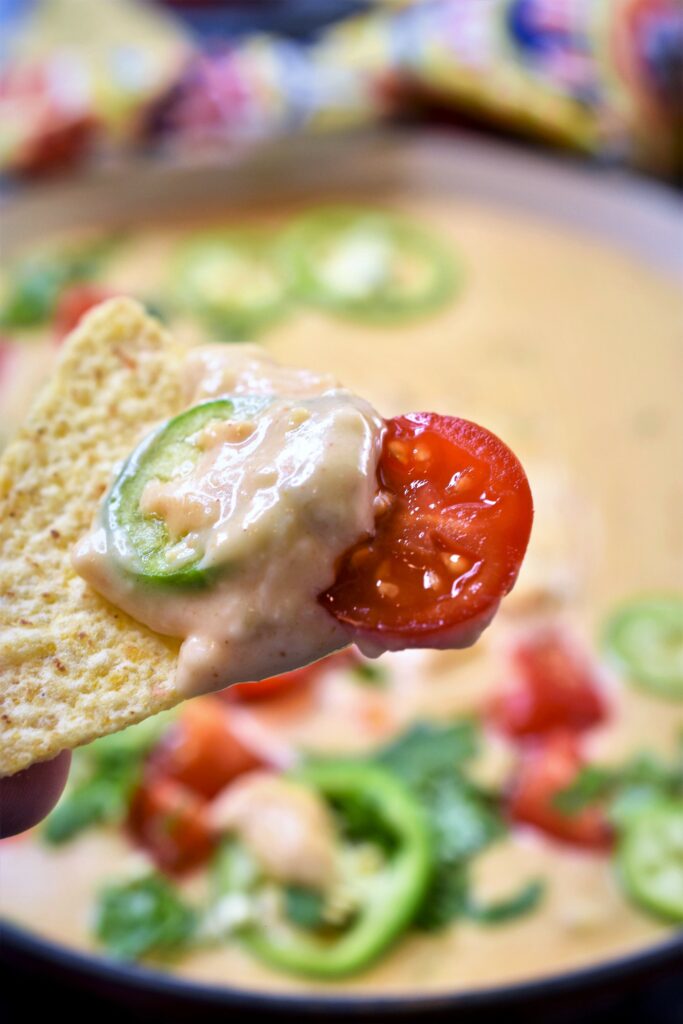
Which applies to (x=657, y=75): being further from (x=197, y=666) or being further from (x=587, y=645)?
(x=197, y=666)

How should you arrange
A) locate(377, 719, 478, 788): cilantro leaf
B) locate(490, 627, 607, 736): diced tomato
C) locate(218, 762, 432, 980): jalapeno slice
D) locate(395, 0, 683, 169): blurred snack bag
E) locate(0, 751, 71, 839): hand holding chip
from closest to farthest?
locate(0, 751, 71, 839): hand holding chip
locate(218, 762, 432, 980): jalapeno slice
locate(377, 719, 478, 788): cilantro leaf
locate(490, 627, 607, 736): diced tomato
locate(395, 0, 683, 169): blurred snack bag

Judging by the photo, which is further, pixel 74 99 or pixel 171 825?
pixel 74 99

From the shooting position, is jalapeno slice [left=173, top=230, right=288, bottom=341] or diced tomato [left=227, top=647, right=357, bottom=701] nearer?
diced tomato [left=227, top=647, right=357, bottom=701]

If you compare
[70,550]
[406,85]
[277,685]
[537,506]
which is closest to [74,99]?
[406,85]

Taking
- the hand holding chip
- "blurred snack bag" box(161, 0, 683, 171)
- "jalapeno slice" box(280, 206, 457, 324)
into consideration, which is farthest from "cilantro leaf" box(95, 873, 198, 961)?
"blurred snack bag" box(161, 0, 683, 171)

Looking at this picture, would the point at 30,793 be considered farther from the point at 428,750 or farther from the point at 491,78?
the point at 491,78

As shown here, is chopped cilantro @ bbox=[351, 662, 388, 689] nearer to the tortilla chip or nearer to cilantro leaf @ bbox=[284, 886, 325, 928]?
cilantro leaf @ bbox=[284, 886, 325, 928]

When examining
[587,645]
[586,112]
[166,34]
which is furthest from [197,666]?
[166,34]

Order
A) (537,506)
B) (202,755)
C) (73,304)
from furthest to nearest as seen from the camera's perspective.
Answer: (73,304), (537,506), (202,755)
